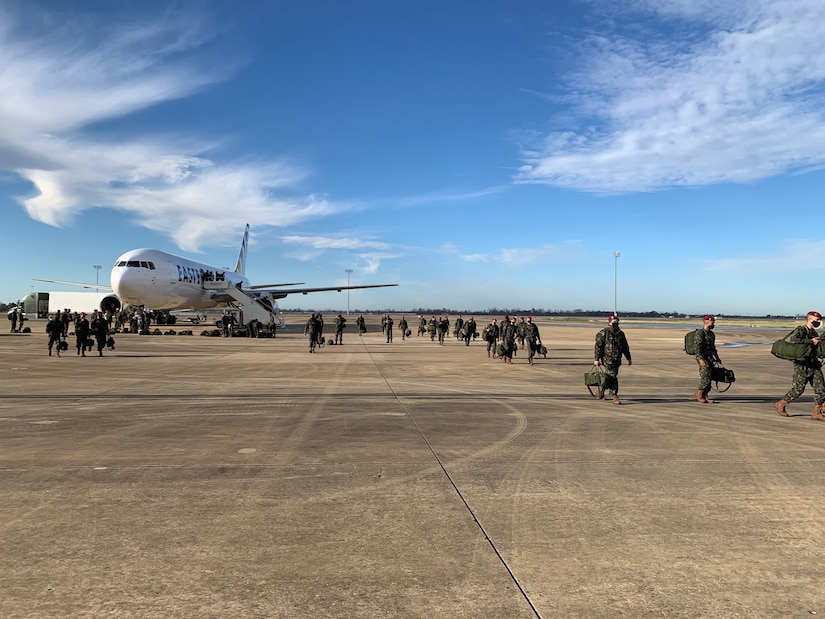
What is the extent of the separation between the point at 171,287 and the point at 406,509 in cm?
3349

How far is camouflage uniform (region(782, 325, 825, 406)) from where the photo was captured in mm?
9148

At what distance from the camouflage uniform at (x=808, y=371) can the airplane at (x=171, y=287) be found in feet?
101

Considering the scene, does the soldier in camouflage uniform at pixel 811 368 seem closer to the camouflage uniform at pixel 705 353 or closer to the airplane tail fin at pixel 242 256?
the camouflage uniform at pixel 705 353

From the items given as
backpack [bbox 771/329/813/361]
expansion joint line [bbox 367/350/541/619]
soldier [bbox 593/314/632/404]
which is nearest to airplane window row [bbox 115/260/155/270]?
expansion joint line [bbox 367/350/541/619]

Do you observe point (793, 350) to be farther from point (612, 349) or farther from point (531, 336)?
point (531, 336)

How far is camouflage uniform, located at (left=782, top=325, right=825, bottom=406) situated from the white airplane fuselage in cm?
3169

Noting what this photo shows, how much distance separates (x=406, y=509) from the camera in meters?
4.76

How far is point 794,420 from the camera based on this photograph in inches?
359

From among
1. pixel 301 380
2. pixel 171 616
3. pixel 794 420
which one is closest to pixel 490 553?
pixel 171 616

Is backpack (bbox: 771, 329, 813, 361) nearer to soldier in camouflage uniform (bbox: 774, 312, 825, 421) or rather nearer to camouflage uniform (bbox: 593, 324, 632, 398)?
soldier in camouflage uniform (bbox: 774, 312, 825, 421)

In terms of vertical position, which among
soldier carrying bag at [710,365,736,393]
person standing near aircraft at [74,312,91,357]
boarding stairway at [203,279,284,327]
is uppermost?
boarding stairway at [203,279,284,327]

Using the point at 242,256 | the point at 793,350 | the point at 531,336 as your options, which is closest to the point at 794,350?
the point at 793,350

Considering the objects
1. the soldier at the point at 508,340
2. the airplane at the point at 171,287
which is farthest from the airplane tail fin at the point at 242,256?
the soldier at the point at 508,340

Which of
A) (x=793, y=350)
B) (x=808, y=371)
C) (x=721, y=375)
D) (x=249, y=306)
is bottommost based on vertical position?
(x=721, y=375)
